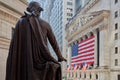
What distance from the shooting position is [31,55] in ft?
12.6

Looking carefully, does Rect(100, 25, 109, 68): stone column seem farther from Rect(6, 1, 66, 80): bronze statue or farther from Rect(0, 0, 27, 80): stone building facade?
Rect(6, 1, 66, 80): bronze statue

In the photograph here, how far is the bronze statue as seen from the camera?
381 centimetres

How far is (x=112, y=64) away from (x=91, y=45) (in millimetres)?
8932

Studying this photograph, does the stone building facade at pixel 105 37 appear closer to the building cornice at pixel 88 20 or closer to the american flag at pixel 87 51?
the building cornice at pixel 88 20

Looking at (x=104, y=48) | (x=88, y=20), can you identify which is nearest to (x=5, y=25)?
(x=104, y=48)

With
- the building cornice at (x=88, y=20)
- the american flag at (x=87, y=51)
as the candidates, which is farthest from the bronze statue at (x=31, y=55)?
the american flag at (x=87, y=51)

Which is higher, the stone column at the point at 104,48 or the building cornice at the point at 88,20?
the building cornice at the point at 88,20

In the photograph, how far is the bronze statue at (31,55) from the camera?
12.5 ft

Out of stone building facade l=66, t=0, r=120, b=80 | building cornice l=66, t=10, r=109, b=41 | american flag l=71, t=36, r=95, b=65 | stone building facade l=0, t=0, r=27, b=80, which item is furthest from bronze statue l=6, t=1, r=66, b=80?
american flag l=71, t=36, r=95, b=65

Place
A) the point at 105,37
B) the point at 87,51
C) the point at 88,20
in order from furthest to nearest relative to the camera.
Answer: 1. the point at 88,20
2. the point at 87,51
3. the point at 105,37

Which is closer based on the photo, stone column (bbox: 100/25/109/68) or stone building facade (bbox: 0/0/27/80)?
stone building facade (bbox: 0/0/27/80)

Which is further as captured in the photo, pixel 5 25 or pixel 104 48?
pixel 104 48

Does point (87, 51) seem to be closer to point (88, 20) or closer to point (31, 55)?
point (88, 20)

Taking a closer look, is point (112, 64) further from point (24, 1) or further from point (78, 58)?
point (24, 1)
